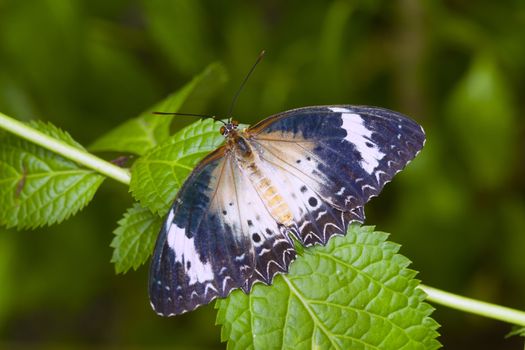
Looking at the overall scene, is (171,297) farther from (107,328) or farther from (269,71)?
(107,328)

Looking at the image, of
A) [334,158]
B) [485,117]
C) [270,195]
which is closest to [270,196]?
[270,195]

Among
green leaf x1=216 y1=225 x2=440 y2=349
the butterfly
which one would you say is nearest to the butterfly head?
Result: the butterfly

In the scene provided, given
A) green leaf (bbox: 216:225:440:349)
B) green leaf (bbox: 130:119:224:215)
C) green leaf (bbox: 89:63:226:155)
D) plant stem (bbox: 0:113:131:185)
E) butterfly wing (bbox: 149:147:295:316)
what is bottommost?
green leaf (bbox: 216:225:440:349)

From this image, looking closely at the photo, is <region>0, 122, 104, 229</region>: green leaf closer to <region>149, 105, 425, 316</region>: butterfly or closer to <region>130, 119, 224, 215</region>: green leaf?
<region>130, 119, 224, 215</region>: green leaf

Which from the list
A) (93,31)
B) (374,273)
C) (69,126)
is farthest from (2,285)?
(374,273)

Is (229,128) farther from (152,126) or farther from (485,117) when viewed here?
(485,117)

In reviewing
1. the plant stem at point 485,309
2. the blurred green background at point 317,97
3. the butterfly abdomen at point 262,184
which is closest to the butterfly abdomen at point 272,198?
the butterfly abdomen at point 262,184
